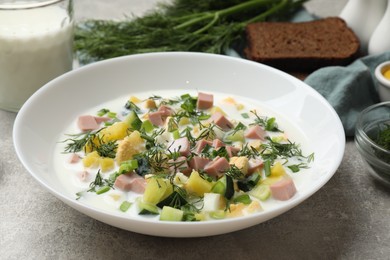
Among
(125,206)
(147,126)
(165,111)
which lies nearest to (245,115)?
(165,111)

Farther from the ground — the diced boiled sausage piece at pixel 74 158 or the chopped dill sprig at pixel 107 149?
the chopped dill sprig at pixel 107 149

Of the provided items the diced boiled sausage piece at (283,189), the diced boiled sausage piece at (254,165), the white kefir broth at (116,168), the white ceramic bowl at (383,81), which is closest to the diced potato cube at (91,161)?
the white kefir broth at (116,168)

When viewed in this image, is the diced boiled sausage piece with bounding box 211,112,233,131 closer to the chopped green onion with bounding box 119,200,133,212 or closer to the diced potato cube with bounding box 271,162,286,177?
the diced potato cube with bounding box 271,162,286,177

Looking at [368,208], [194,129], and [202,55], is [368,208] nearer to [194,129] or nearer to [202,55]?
[194,129]

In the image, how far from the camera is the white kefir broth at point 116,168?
229cm

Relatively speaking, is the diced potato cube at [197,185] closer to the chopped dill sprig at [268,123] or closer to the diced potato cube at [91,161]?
the diced potato cube at [91,161]

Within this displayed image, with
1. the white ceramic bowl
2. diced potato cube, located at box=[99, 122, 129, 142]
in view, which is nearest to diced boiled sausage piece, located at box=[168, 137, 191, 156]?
diced potato cube, located at box=[99, 122, 129, 142]

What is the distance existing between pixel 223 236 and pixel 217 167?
0.28 meters

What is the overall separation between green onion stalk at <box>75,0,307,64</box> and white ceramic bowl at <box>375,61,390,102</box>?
1040mm

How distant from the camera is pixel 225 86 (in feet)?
10.8

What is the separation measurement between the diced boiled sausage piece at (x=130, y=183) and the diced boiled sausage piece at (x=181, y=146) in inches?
8.1

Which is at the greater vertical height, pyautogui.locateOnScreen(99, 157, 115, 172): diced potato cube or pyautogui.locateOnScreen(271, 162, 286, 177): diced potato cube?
pyautogui.locateOnScreen(271, 162, 286, 177): diced potato cube

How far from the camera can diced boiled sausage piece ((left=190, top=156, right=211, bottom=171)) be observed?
7.84 ft

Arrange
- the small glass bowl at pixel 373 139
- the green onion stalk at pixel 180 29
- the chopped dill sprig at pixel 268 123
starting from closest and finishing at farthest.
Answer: the small glass bowl at pixel 373 139, the chopped dill sprig at pixel 268 123, the green onion stalk at pixel 180 29
